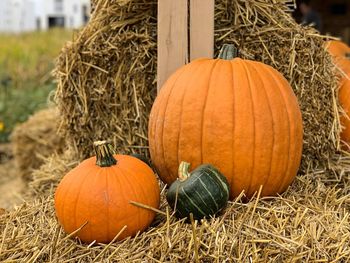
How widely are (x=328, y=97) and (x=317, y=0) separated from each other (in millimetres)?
7493

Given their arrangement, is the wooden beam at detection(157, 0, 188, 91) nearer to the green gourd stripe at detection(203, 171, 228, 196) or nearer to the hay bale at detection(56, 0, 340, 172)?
the hay bale at detection(56, 0, 340, 172)

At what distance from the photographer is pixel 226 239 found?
1851mm

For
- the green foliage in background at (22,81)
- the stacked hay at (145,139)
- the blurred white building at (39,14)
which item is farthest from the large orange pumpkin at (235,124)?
the blurred white building at (39,14)

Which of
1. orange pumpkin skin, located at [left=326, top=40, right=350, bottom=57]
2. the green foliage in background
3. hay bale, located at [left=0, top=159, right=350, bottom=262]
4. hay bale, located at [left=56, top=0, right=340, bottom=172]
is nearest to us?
hay bale, located at [left=0, top=159, right=350, bottom=262]

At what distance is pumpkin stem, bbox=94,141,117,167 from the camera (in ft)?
6.73

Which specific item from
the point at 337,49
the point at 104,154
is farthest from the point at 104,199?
the point at 337,49

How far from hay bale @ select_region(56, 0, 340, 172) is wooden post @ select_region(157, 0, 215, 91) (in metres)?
0.18

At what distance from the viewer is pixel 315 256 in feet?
6.09

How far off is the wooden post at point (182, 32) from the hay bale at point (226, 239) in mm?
697

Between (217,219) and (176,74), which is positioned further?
(176,74)

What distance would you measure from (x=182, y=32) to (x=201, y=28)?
Answer: 0.09 m

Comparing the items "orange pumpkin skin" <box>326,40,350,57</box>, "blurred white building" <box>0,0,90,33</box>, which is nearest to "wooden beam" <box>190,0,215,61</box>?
"orange pumpkin skin" <box>326,40,350,57</box>

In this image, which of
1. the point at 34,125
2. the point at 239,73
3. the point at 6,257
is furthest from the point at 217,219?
the point at 34,125

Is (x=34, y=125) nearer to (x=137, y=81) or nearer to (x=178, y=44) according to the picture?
(x=137, y=81)
